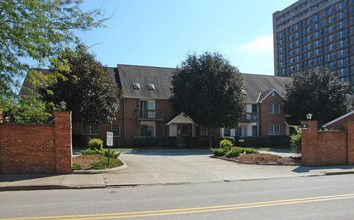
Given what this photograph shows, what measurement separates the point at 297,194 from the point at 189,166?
7.72 meters

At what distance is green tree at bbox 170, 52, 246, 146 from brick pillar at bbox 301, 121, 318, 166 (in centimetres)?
1380

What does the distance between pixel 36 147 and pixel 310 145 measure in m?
13.2

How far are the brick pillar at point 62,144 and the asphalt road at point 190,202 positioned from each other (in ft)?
8.64

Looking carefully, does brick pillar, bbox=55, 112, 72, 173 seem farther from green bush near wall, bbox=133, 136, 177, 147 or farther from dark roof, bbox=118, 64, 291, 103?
dark roof, bbox=118, 64, 291, 103

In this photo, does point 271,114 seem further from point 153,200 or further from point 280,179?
point 153,200

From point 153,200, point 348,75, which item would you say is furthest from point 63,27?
point 348,75

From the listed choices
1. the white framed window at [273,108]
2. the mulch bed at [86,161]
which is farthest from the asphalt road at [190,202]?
the white framed window at [273,108]

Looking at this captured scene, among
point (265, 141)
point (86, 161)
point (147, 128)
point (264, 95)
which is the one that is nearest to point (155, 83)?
point (147, 128)

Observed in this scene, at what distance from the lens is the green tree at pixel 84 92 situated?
25.5m

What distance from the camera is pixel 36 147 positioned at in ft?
39.4

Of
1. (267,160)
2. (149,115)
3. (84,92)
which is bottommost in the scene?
(267,160)

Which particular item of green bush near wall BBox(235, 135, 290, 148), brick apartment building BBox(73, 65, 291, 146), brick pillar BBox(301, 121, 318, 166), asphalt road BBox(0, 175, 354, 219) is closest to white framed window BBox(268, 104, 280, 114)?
brick apartment building BBox(73, 65, 291, 146)

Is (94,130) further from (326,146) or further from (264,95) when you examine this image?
(326,146)

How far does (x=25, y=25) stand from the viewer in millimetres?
11359
